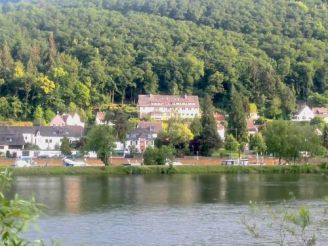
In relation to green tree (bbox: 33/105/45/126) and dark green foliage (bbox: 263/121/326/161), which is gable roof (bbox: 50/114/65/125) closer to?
green tree (bbox: 33/105/45/126)

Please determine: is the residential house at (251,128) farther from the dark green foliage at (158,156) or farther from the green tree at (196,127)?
the dark green foliage at (158,156)

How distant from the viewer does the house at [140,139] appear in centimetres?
4391

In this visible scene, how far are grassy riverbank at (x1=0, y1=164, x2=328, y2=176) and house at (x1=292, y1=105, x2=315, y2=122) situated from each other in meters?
14.9

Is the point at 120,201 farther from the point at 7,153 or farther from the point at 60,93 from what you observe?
the point at 60,93

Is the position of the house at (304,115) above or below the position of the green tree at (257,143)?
above

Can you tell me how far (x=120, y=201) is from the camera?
22750 millimetres

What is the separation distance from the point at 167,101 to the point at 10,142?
534 inches

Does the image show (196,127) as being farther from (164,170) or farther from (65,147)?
(164,170)

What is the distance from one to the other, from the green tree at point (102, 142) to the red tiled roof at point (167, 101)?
14104 millimetres

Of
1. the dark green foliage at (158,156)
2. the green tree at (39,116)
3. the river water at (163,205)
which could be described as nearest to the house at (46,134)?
the green tree at (39,116)

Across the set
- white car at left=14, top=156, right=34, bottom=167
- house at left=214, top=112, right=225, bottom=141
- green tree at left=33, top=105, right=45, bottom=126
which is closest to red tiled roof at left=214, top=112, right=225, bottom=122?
Answer: house at left=214, top=112, right=225, bottom=141

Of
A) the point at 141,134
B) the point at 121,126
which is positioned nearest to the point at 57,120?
the point at 121,126

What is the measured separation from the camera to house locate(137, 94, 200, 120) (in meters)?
52.3

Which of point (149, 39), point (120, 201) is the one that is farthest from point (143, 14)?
point (120, 201)
